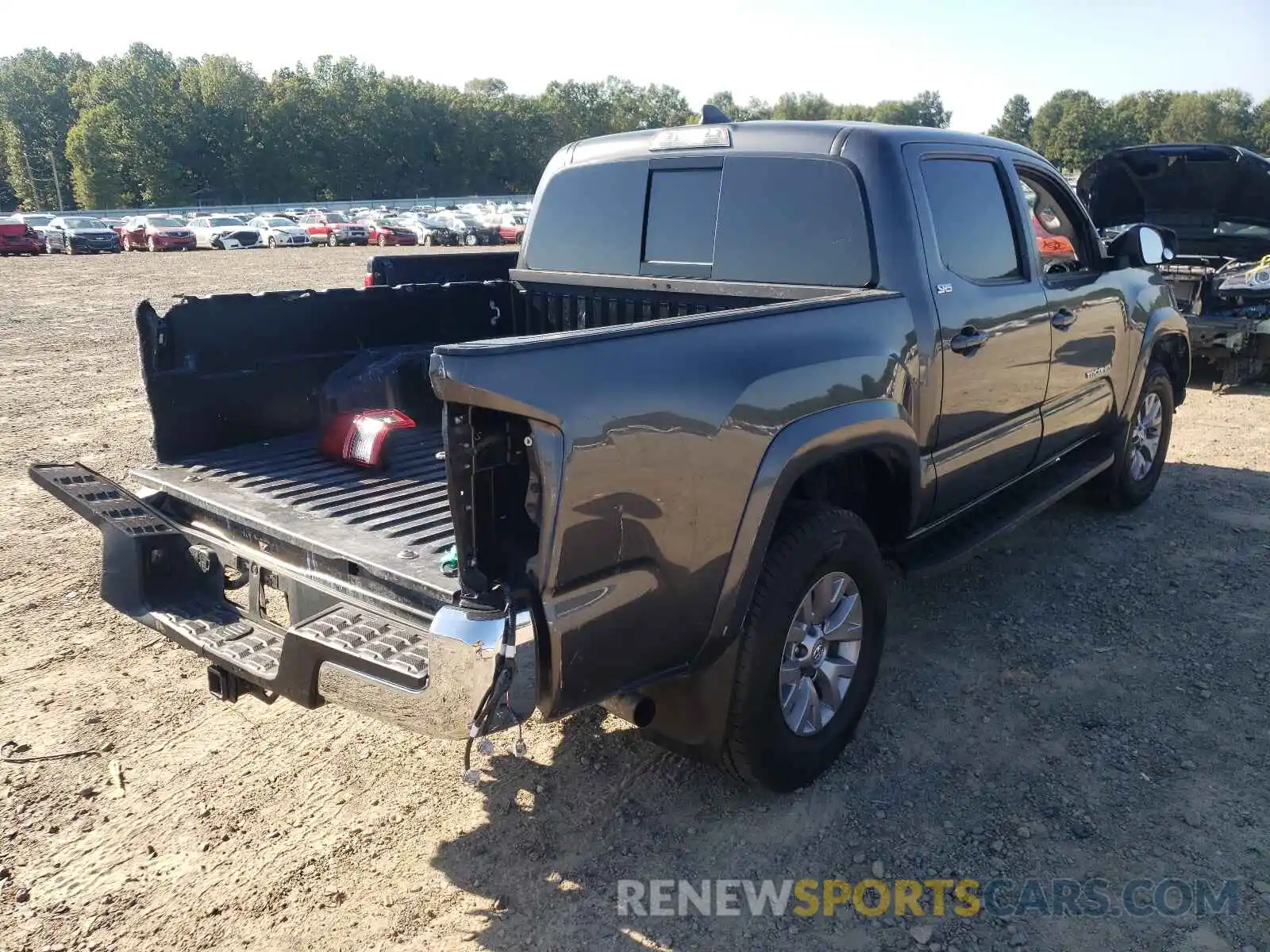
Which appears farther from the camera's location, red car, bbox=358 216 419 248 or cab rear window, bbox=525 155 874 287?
red car, bbox=358 216 419 248

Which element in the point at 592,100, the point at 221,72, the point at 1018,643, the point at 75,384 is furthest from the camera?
the point at 592,100

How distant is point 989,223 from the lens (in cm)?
404

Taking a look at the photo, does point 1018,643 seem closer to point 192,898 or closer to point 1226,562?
point 1226,562

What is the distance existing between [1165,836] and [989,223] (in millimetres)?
2449

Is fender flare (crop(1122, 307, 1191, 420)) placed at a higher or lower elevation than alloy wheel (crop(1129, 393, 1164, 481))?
higher

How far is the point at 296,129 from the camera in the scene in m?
95.2

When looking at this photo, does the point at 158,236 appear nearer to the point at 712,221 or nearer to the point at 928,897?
the point at 712,221

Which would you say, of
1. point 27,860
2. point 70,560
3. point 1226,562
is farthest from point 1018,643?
point 70,560

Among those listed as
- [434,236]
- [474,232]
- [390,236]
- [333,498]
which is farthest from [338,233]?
[333,498]

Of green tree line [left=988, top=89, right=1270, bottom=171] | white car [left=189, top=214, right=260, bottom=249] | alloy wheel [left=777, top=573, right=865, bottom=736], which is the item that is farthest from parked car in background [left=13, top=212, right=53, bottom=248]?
green tree line [left=988, top=89, right=1270, bottom=171]

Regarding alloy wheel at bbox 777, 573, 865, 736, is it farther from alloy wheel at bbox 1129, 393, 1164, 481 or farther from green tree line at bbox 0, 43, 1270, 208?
green tree line at bbox 0, 43, 1270, 208

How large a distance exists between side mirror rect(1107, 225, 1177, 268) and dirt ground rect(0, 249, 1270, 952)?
171 cm

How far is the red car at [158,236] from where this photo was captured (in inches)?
1500

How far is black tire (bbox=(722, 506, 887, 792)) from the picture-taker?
2.85 m
